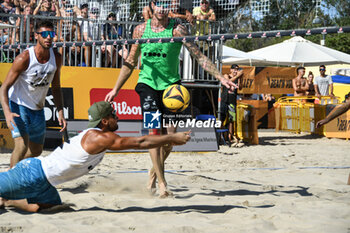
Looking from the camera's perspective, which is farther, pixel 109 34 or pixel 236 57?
pixel 236 57

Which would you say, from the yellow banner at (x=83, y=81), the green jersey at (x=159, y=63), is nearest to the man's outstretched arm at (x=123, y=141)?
the green jersey at (x=159, y=63)

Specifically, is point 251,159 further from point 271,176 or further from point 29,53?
point 29,53

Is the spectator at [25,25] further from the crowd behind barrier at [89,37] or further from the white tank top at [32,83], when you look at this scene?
the white tank top at [32,83]

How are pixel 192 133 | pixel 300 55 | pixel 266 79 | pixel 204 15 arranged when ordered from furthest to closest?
pixel 300 55 < pixel 266 79 < pixel 204 15 < pixel 192 133

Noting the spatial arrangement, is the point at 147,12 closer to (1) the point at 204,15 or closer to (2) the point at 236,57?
(1) the point at 204,15

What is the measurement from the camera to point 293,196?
17.3 feet

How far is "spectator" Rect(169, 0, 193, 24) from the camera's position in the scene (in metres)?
8.97

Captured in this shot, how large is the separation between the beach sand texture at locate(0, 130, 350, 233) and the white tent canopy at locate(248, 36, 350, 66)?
9479mm

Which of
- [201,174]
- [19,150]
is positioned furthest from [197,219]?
[201,174]

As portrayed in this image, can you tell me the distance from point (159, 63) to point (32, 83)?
134cm

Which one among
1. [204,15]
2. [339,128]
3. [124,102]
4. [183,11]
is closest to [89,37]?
[124,102]

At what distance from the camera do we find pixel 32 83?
194 inches

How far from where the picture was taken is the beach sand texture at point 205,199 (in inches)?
153

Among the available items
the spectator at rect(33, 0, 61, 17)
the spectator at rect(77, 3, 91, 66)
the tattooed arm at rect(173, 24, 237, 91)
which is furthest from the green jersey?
the spectator at rect(33, 0, 61, 17)
